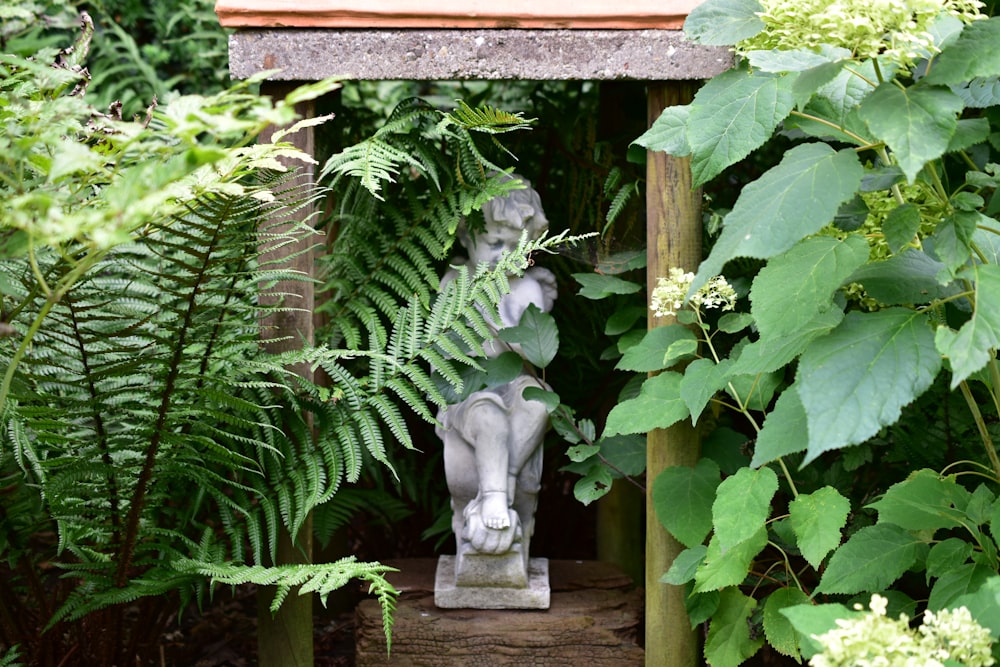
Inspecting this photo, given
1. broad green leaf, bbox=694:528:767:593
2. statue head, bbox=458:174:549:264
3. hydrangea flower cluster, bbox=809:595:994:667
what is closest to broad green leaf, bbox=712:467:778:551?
broad green leaf, bbox=694:528:767:593

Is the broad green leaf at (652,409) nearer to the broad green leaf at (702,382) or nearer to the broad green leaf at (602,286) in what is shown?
the broad green leaf at (702,382)

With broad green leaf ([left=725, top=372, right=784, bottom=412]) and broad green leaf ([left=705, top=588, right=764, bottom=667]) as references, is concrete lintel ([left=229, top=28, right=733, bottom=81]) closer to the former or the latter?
broad green leaf ([left=725, top=372, right=784, bottom=412])

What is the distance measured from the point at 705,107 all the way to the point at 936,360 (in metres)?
0.62

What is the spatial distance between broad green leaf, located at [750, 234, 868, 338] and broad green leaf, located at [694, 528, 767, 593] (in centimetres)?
56

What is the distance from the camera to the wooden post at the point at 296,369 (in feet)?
8.36

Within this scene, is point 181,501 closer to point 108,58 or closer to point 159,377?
point 159,377

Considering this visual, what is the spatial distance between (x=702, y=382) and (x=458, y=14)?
968 mm

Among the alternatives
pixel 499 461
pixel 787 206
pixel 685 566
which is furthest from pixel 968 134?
pixel 499 461

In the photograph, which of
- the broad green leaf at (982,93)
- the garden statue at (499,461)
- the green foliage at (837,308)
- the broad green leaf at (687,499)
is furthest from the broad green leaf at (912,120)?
the garden statue at (499,461)

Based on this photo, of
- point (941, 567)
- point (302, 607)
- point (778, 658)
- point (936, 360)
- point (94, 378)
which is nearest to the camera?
point (936, 360)

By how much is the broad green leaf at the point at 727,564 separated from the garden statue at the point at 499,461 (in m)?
0.56

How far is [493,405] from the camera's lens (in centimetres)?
268

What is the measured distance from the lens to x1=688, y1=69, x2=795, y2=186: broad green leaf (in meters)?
1.90

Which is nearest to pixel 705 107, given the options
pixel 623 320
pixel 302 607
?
pixel 623 320
